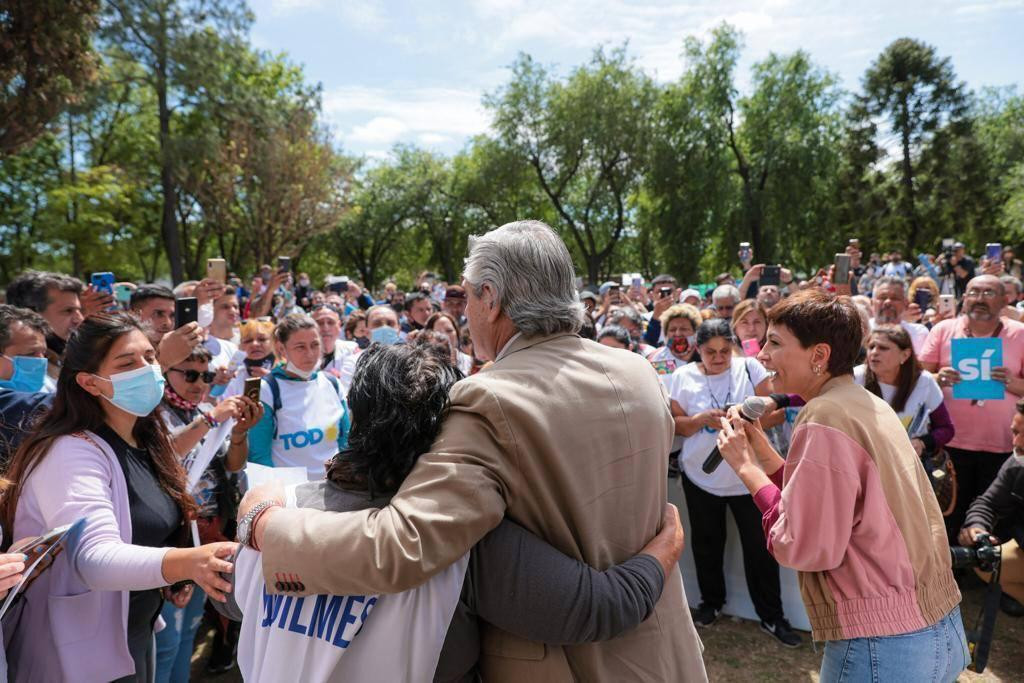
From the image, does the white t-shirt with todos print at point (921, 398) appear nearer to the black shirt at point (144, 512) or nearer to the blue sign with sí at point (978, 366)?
the blue sign with sí at point (978, 366)

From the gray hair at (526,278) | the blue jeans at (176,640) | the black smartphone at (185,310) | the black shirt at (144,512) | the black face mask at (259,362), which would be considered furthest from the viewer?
the black face mask at (259,362)

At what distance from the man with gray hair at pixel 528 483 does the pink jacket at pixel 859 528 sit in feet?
1.53

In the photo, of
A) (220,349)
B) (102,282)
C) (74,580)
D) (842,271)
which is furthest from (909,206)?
(74,580)

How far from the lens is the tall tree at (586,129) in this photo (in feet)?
90.6

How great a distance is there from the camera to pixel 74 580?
2006 mm

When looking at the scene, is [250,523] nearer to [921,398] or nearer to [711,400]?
[711,400]

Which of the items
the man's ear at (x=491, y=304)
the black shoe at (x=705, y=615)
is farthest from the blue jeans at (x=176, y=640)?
the black shoe at (x=705, y=615)

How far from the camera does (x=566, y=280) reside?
172cm

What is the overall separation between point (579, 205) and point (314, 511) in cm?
3015

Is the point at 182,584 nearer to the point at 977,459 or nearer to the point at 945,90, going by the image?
the point at 977,459

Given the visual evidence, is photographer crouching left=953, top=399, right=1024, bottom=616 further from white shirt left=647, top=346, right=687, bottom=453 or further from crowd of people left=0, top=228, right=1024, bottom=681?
white shirt left=647, top=346, right=687, bottom=453

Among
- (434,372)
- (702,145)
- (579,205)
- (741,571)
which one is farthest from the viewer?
(579,205)

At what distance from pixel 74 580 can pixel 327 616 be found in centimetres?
113

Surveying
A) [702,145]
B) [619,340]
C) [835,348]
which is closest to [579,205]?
[702,145]
